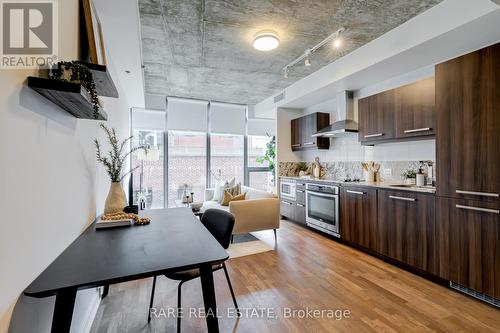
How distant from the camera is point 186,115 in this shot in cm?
564

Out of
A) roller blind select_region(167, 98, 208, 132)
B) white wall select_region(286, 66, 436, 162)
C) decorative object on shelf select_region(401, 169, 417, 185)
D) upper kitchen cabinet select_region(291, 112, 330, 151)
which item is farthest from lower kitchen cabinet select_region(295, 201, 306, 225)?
roller blind select_region(167, 98, 208, 132)

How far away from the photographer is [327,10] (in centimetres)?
234

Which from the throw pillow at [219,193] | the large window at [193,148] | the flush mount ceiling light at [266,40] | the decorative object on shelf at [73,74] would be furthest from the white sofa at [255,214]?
the decorative object on shelf at [73,74]

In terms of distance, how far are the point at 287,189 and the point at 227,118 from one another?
8.12 feet

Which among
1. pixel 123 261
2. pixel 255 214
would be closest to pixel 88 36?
pixel 123 261

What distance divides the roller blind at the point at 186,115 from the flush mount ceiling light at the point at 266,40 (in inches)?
122

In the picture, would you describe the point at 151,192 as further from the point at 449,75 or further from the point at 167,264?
the point at 449,75

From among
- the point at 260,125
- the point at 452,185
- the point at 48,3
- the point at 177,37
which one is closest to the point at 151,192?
the point at 260,125

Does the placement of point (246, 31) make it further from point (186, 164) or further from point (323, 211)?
point (186, 164)

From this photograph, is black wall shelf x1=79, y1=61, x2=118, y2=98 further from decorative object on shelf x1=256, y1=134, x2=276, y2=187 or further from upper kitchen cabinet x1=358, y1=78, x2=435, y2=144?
decorative object on shelf x1=256, y1=134, x2=276, y2=187

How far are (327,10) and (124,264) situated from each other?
2744 mm

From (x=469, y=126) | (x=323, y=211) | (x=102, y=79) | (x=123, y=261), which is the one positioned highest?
(x=102, y=79)

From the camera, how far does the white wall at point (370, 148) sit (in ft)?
10.1

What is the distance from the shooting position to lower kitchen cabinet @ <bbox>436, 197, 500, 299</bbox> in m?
1.96
